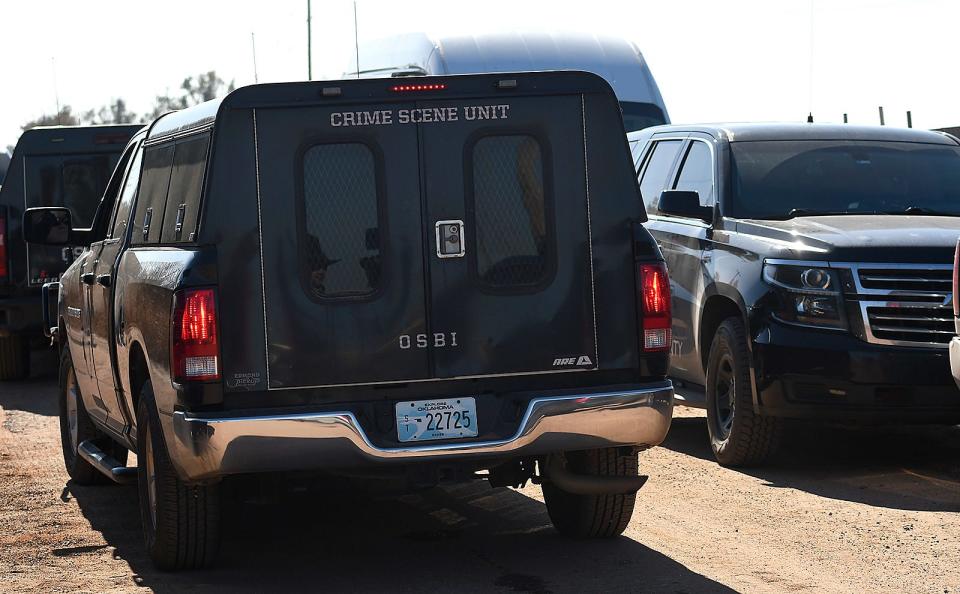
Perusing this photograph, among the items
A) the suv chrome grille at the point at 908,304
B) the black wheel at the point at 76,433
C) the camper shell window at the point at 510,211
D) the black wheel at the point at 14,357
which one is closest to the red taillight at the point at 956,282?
the suv chrome grille at the point at 908,304

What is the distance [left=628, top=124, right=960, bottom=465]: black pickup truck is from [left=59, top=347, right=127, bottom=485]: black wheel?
3679mm

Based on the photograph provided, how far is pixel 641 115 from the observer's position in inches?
766

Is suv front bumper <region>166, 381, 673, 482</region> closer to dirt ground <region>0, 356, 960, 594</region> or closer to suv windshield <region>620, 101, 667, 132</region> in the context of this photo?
dirt ground <region>0, 356, 960, 594</region>

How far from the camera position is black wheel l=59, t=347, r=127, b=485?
9555 millimetres

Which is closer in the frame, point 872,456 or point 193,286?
point 193,286

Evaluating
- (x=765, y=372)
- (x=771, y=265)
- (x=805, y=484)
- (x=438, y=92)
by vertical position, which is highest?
(x=438, y=92)

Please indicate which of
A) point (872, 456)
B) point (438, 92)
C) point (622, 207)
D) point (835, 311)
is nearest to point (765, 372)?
point (835, 311)

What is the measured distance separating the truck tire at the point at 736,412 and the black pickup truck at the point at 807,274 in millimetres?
10

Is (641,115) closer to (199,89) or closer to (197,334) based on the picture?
(197,334)

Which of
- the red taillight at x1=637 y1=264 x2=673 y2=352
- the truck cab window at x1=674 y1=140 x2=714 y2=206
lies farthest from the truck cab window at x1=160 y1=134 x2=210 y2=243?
the truck cab window at x1=674 y1=140 x2=714 y2=206

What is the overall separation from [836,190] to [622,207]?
12.6 ft

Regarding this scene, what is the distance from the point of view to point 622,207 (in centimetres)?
680

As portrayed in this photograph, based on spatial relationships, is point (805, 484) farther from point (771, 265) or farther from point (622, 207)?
point (622, 207)

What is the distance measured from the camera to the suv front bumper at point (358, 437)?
6344 mm
